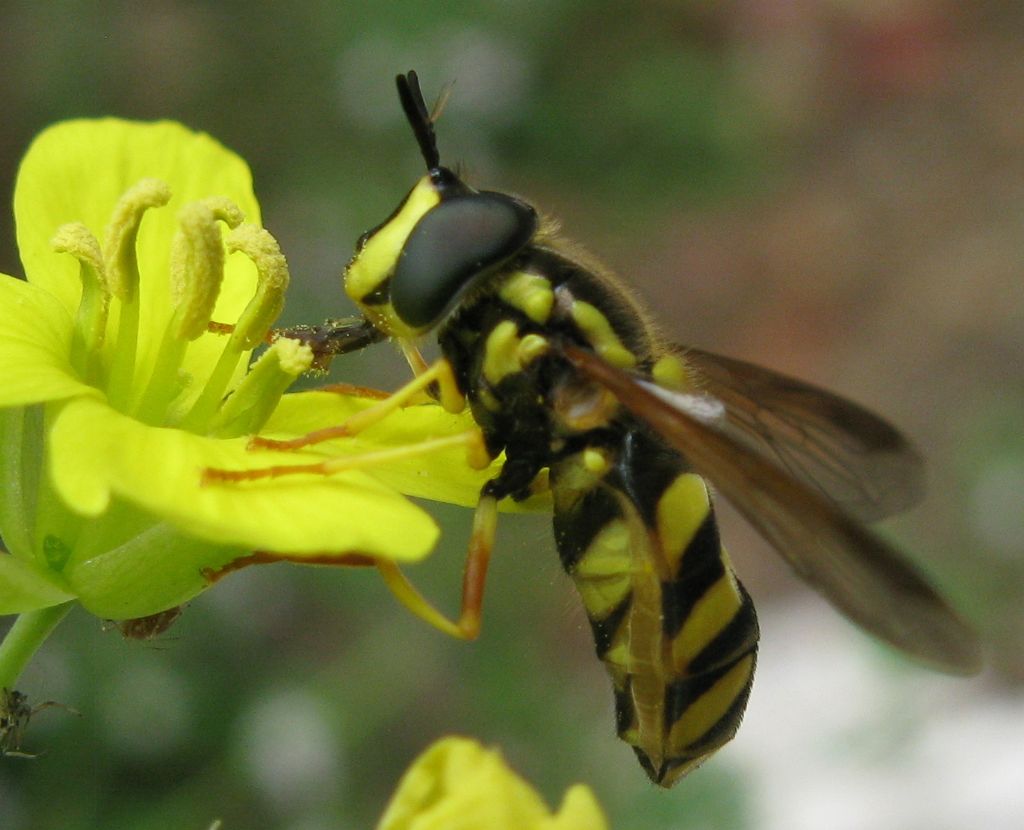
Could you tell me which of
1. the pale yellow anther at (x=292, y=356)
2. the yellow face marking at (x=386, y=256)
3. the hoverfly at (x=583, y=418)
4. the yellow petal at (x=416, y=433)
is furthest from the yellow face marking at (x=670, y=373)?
the pale yellow anther at (x=292, y=356)

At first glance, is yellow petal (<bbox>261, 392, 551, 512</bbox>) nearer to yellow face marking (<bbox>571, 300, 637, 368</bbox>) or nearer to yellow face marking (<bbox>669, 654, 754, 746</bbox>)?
yellow face marking (<bbox>571, 300, 637, 368</bbox>)

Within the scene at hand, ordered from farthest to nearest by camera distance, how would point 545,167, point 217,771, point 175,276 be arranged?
point 545,167
point 217,771
point 175,276

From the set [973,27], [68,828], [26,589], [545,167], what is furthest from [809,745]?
[973,27]

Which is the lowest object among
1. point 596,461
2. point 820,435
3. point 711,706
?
point 711,706

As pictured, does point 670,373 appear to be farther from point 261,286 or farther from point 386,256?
point 261,286

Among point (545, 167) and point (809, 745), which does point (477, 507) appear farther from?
point (545, 167)

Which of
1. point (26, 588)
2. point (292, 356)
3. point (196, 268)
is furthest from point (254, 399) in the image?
point (26, 588)
